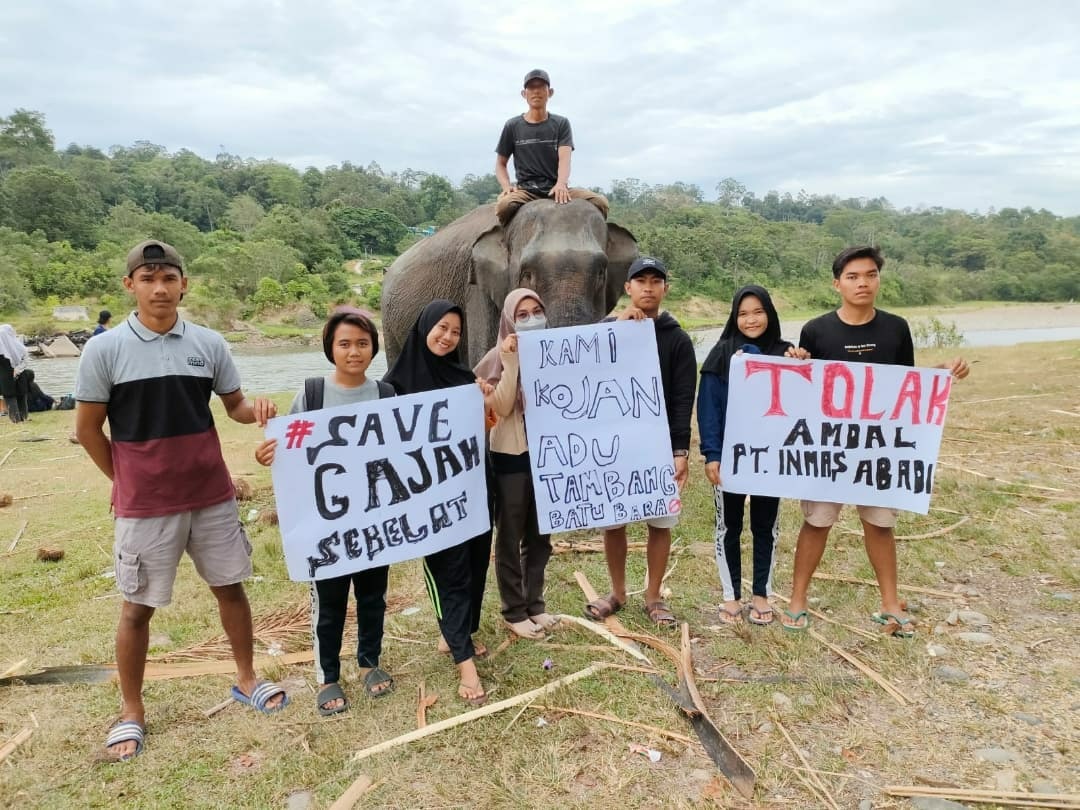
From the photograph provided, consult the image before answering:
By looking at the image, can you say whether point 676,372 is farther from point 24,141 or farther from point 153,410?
point 24,141

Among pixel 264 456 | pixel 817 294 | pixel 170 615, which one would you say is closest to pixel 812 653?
pixel 264 456

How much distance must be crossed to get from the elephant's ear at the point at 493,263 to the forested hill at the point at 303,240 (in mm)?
42462

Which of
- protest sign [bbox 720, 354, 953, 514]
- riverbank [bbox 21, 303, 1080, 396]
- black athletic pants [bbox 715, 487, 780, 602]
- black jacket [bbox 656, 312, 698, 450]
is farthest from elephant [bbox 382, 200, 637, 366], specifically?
riverbank [bbox 21, 303, 1080, 396]

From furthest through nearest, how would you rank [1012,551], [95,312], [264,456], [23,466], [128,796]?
[95,312] < [23,466] < [1012,551] < [264,456] < [128,796]

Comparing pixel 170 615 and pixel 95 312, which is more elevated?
pixel 95 312

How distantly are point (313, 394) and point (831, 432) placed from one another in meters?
2.87

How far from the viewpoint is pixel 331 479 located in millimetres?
3303

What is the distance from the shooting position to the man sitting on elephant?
6.15 m

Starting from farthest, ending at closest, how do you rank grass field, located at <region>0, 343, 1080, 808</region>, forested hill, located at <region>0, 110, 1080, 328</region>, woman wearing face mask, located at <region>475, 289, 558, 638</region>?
forested hill, located at <region>0, 110, 1080, 328</region>
woman wearing face mask, located at <region>475, 289, 558, 638</region>
grass field, located at <region>0, 343, 1080, 808</region>

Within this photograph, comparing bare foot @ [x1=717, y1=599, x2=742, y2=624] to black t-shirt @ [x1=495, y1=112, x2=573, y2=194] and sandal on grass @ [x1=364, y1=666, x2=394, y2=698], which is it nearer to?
sandal on grass @ [x1=364, y1=666, x2=394, y2=698]

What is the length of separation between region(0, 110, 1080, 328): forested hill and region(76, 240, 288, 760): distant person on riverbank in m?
45.0

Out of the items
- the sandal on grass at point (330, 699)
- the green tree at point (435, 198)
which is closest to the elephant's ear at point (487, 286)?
the sandal on grass at point (330, 699)

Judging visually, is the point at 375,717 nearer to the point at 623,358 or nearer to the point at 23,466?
the point at 623,358

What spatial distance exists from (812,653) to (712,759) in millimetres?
1175
